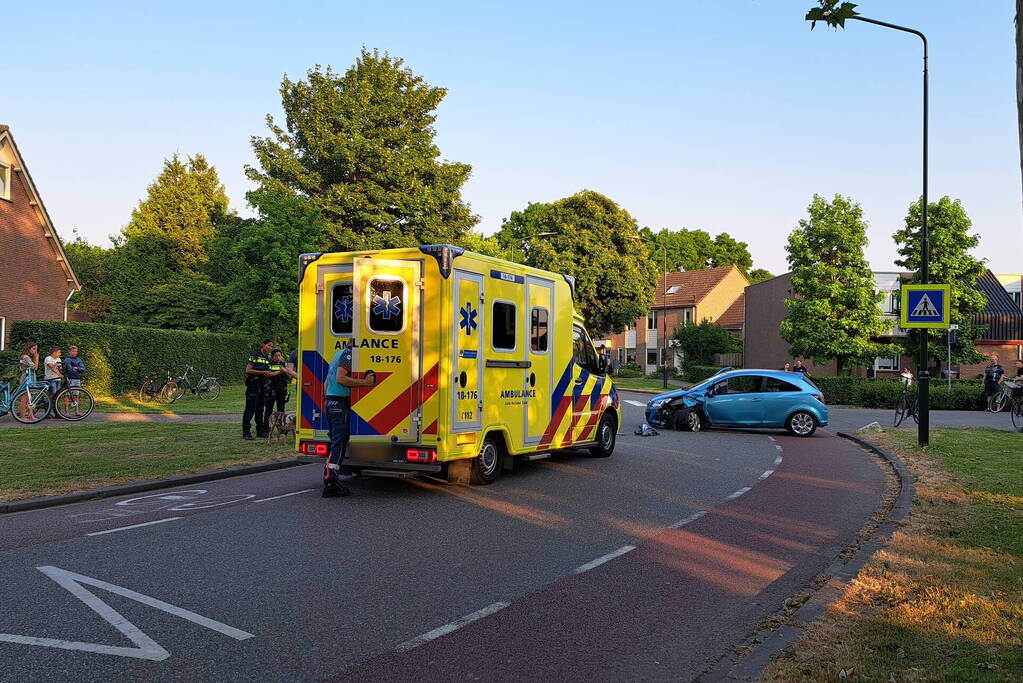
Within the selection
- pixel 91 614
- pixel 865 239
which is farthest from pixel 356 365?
pixel 865 239

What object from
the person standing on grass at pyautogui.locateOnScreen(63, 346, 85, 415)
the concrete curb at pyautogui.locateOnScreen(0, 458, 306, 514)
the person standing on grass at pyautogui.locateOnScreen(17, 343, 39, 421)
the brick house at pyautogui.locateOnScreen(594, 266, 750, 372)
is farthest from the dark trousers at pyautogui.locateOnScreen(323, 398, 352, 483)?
the brick house at pyautogui.locateOnScreen(594, 266, 750, 372)

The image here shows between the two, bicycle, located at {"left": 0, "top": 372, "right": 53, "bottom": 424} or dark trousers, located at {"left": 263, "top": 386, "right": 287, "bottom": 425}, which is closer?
dark trousers, located at {"left": 263, "top": 386, "right": 287, "bottom": 425}

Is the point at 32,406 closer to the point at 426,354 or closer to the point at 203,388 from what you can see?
the point at 203,388

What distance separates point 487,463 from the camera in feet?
34.1

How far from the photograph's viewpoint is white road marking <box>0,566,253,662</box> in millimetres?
4449

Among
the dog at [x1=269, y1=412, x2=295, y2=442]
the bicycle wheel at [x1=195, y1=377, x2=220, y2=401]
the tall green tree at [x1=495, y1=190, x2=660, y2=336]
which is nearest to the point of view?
the dog at [x1=269, y1=412, x2=295, y2=442]

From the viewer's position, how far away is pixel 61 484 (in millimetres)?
9648

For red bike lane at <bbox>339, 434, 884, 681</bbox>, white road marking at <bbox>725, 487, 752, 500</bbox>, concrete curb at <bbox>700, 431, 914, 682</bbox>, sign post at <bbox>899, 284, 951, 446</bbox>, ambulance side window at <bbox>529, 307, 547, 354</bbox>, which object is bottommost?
red bike lane at <bbox>339, 434, 884, 681</bbox>

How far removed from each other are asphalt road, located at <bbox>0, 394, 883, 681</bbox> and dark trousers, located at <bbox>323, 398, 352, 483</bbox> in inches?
18.3

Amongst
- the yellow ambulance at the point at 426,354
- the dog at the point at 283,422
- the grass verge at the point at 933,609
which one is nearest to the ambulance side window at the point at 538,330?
the yellow ambulance at the point at 426,354

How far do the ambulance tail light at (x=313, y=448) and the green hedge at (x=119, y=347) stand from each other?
1722 centimetres

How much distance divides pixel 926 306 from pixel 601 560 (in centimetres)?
1103

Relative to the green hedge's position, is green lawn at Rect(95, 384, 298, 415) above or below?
below

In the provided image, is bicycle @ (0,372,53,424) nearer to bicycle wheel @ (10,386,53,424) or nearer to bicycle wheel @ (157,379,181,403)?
bicycle wheel @ (10,386,53,424)
